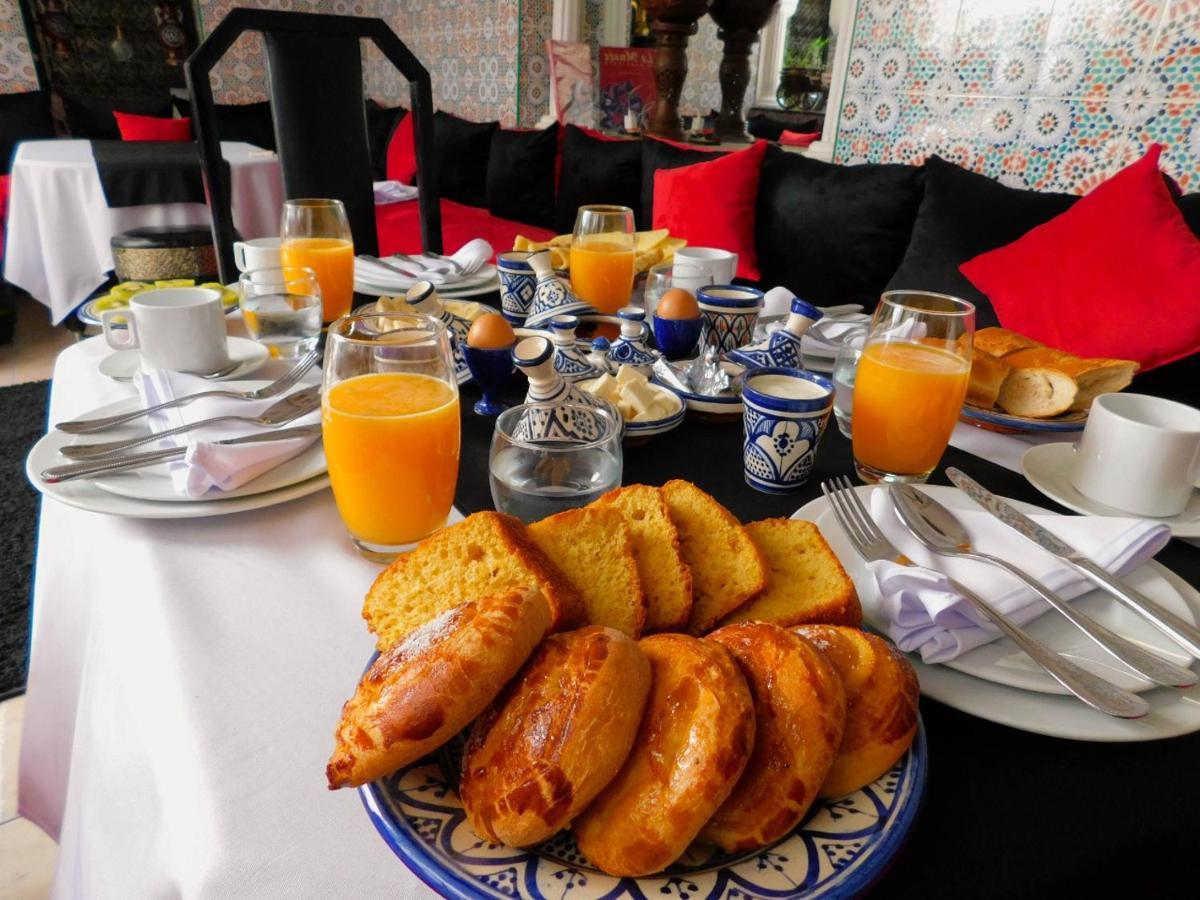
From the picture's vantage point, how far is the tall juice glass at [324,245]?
143cm

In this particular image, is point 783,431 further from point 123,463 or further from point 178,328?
point 178,328

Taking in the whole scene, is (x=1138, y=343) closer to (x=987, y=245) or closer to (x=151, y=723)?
(x=987, y=245)

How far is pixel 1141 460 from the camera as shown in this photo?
2.76ft

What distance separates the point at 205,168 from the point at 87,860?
1327mm

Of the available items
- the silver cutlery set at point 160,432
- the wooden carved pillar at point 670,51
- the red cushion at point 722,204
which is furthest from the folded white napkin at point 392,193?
the silver cutlery set at point 160,432

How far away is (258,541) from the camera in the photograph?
760 millimetres

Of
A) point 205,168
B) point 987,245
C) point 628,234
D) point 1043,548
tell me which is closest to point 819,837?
point 1043,548

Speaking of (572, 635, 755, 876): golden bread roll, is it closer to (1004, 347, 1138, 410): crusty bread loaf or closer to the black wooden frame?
(1004, 347, 1138, 410): crusty bread loaf

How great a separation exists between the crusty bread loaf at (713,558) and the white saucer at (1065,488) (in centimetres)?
47

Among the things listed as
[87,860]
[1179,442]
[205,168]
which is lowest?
[87,860]

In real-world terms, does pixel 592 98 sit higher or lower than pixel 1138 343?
higher

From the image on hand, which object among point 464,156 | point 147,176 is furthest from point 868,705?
point 464,156

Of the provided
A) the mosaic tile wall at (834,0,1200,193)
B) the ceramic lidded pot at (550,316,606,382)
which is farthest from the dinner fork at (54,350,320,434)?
the mosaic tile wall at (834,0,1200,193)

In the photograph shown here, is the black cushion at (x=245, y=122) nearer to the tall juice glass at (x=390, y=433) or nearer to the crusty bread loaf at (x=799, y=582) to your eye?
the tall juice glass at (x=390, y=433)
